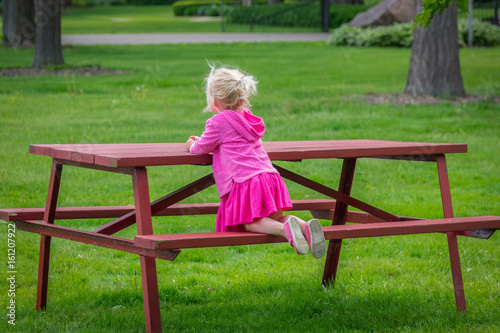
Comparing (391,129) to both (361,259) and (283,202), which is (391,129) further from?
(283,202)

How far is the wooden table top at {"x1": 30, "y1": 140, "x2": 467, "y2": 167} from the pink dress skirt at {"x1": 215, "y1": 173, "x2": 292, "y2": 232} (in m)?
0.18

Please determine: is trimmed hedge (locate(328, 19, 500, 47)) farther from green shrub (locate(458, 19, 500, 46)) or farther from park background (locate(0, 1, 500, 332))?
park background (locate(0, 1, 500, 332))

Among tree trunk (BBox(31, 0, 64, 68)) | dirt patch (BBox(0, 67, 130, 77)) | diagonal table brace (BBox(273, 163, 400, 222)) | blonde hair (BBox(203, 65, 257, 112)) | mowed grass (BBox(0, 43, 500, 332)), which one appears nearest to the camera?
blonde hair (BBox(203, 65, 257, 112))

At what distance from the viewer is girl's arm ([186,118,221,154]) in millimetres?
3711

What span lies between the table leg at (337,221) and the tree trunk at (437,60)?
819 cm

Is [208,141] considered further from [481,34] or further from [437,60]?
[481,34]

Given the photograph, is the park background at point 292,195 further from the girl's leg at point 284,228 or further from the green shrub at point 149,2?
the green shrub at point 149,2

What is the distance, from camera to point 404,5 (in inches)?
1013

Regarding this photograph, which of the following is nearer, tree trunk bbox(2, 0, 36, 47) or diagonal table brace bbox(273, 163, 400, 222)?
diagonal table brace bbox(273, 163, 400, 222)

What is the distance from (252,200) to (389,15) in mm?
22897

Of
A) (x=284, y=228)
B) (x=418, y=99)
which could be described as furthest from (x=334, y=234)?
(x=418, y=99)

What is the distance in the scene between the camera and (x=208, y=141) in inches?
147

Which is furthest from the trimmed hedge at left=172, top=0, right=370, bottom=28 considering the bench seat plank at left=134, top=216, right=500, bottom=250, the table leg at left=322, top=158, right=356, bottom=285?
the bench seat plank at left=134, top=216, right=500, bottom=250

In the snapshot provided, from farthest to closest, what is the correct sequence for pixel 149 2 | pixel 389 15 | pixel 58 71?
pixel 149 2, pixel 389 15, pixel 58 71
